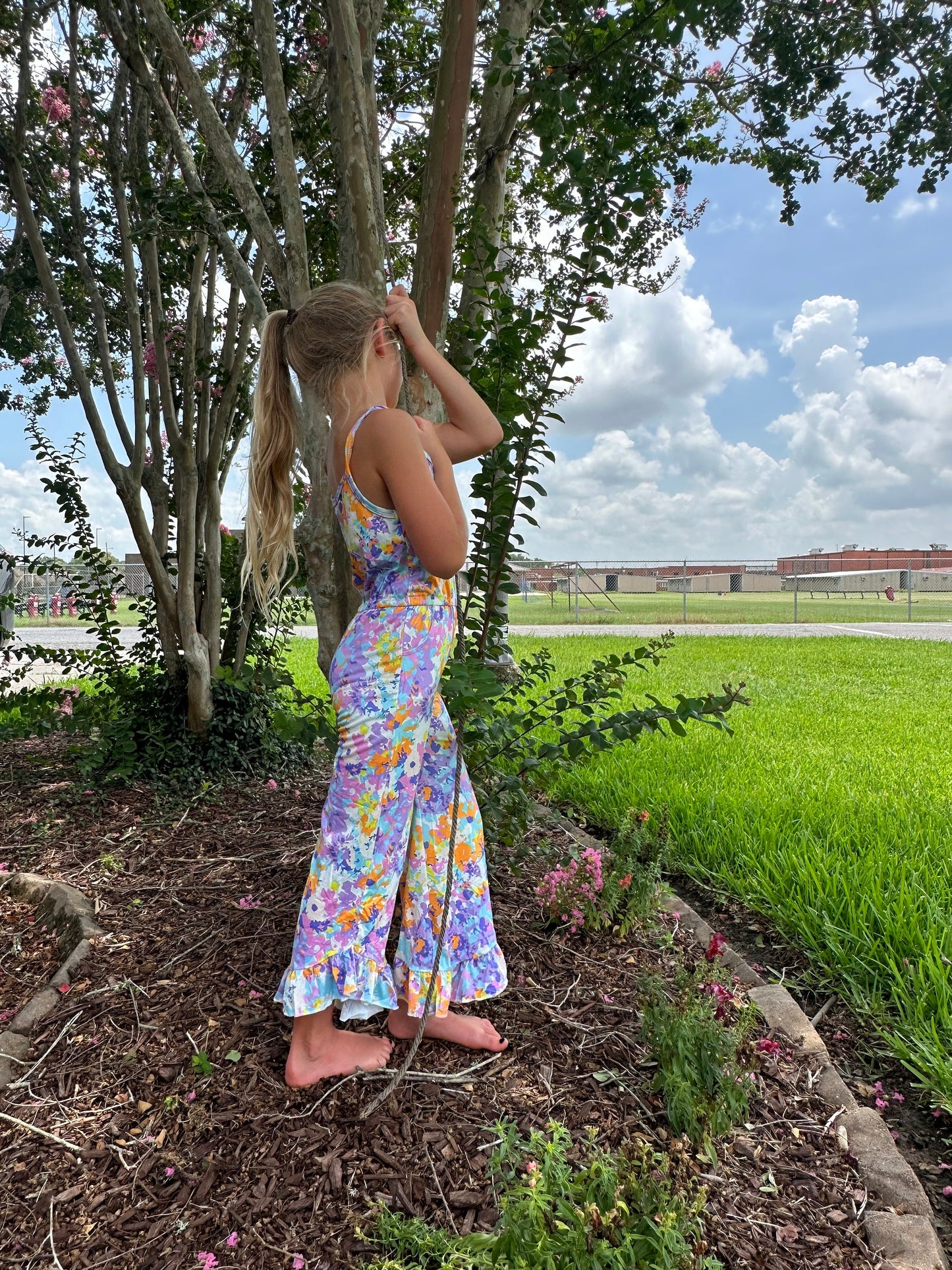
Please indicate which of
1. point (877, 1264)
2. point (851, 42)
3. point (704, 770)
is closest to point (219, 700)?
point (704, 770)

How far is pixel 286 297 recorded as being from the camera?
7.77ft

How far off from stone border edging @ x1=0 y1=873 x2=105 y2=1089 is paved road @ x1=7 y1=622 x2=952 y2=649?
30.4 ft

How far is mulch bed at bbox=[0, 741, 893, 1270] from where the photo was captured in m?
1.40

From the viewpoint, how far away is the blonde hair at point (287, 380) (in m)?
1.71

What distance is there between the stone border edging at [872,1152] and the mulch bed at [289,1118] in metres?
0.04

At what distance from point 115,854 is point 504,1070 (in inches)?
73.9

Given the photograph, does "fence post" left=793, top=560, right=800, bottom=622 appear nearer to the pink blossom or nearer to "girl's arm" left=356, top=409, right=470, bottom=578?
the pink blossom

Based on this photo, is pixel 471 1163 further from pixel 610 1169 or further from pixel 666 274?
pixel 666 274

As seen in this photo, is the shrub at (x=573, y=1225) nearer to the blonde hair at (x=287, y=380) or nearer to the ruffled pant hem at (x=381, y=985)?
the ruffled pant hem at (x=381, y=985)

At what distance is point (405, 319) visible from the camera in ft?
5.65

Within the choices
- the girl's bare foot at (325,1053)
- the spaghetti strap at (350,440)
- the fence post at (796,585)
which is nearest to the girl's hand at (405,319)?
the spaghetti strap at (350,440)

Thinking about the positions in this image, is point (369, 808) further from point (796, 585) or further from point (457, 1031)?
point (796, 585)

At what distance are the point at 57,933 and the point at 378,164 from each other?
2.61 m

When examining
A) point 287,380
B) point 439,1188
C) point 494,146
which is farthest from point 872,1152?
point 494,146
